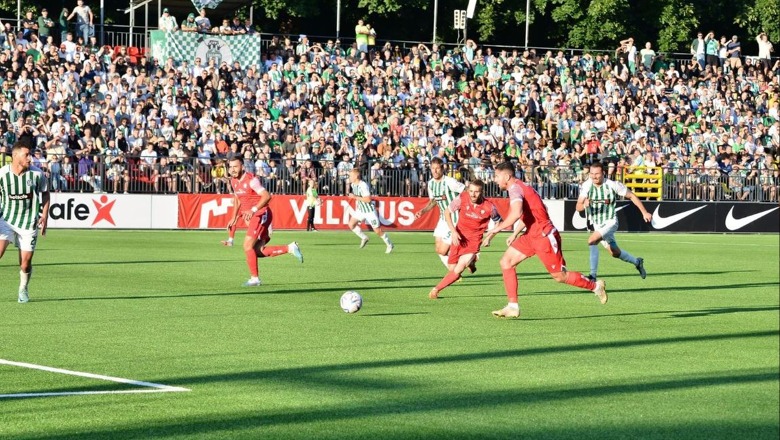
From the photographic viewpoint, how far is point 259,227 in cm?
1894

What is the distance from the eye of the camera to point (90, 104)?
1441 inches

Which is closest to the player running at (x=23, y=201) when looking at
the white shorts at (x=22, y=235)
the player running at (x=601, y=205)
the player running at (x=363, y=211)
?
the white shorts at (x=22, y=235)

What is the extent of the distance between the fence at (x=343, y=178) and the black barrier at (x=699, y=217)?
390mm

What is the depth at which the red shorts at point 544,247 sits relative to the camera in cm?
1458

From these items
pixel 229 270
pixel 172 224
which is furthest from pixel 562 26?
pixel 229 270

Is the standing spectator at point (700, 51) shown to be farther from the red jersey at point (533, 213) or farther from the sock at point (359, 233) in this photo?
the red jersey at point (533, 213)

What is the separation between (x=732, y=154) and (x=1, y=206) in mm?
33769

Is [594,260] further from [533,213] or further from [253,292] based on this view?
[533,213]

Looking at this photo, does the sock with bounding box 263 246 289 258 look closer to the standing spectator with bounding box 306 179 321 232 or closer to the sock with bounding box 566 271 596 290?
the sock with bounding box 566 271 596 290

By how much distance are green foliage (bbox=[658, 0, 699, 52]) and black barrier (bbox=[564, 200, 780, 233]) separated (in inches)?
595

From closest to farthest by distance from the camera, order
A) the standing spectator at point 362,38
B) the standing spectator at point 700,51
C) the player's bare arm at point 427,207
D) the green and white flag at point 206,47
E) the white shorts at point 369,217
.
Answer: the player's bare arm at point 427,207, the white shorts at point 369,217, the green and white flag at point 206,47, the standing spectator at point 362,38, the standing spectator at point 700,51

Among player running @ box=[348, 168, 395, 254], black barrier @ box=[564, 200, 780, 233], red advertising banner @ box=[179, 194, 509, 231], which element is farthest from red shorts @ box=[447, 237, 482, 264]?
black barrier @ box=[564, 200, 780, 233]

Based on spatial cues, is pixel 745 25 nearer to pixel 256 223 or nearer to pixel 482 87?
pixel 482 87

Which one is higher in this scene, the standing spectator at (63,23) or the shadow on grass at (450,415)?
the standing spectator at (63,23)
